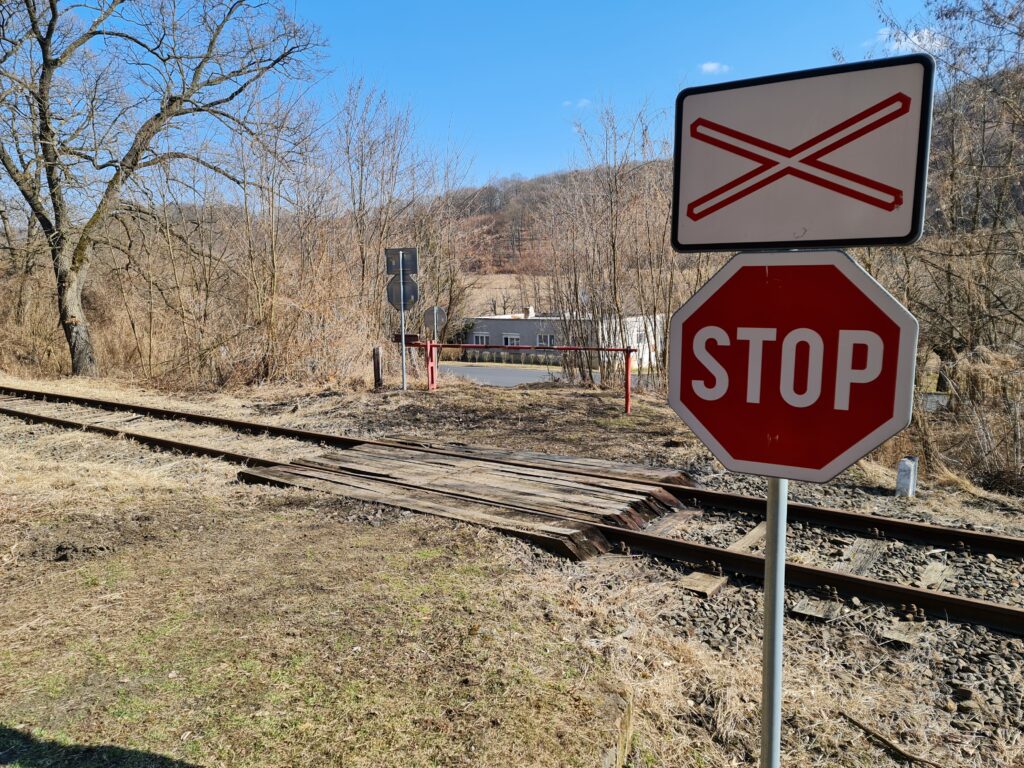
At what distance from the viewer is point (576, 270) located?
55.2 feet

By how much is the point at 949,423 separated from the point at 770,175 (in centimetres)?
977

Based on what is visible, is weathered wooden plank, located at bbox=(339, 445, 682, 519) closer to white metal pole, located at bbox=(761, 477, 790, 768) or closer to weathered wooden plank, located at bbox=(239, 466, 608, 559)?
weathered wooden plank, located at bbox=(239, 466, 608, 559)

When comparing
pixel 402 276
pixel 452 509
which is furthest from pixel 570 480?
pixel 402 276

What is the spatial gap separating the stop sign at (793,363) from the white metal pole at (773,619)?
89 millimetres

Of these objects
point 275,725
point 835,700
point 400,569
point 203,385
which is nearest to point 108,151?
point 203,385

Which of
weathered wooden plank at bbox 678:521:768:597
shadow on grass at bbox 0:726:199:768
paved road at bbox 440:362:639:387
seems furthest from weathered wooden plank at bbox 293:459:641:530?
paved road at bbox 440:362:639:387

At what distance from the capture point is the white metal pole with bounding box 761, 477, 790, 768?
5.83 ft

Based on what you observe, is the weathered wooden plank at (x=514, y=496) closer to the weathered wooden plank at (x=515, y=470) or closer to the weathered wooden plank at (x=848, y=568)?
the weathered wooden plank at (x=515, y=470)

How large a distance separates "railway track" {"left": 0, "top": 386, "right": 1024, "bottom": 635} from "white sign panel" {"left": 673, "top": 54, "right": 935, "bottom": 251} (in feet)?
10.6

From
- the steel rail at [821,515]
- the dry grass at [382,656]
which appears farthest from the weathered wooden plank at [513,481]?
the dry grass at [382,656]

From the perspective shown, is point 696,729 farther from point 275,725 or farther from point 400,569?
point 400,569

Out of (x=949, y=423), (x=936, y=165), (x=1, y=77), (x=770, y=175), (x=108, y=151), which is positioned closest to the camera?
(x=770, y=175)

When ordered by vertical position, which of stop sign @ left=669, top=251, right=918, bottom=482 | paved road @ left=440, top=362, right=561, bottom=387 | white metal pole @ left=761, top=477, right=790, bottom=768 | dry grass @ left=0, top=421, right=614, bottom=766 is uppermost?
stop sign @ left=669, top=251, right=918, bottom=482

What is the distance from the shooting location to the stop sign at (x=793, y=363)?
5.39ft
